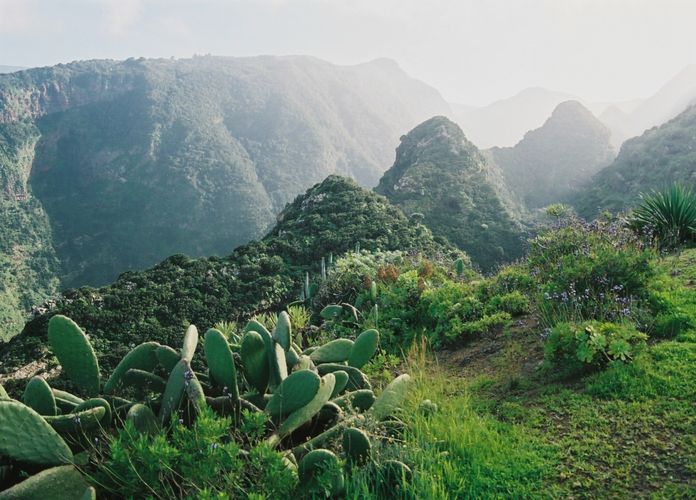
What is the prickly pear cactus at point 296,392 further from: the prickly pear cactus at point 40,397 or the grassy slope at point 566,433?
the prickly pear cactus at point 40,397

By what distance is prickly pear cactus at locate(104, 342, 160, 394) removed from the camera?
3.30 metres

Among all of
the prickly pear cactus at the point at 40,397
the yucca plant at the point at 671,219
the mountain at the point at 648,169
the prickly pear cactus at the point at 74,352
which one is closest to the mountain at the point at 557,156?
the mountain at the point at 648,169

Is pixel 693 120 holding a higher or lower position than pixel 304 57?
lower

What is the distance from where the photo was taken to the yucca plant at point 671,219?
750 centimetres

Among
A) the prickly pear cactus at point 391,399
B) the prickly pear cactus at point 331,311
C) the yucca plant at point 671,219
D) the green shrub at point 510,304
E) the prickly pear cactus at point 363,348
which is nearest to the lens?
the prickly pear cactus at point 391,399

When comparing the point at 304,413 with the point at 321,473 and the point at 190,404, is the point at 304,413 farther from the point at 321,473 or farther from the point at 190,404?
the point at 190,404

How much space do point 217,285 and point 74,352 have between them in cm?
1311

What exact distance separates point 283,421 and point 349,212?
19.3 metres

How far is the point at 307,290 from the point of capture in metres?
12.1

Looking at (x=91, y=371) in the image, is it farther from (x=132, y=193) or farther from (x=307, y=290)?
(x=132, y=193)

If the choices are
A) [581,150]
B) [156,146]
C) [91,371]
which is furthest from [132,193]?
[91,371]

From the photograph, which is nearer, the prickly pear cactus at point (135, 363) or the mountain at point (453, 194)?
the prickly pear cactus at point (135, 363)

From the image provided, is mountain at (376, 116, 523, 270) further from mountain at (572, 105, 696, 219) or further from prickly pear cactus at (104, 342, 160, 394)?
prickly pear cactus at (104, 342, 160, 394)

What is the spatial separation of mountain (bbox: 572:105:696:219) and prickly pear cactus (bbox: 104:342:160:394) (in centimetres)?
4133
